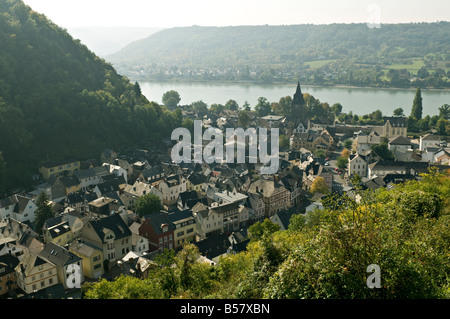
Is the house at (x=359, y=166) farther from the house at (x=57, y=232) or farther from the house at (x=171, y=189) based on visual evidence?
the house at (x=57, y=232)

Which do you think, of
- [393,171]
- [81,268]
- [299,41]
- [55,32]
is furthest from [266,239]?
[299,41]

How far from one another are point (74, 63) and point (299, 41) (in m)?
128

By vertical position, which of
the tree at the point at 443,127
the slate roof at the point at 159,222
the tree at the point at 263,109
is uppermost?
the tree at the point at 263,109

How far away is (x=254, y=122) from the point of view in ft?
121

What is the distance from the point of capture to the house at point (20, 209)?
1505 centimetres

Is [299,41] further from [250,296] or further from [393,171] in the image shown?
[250,296]

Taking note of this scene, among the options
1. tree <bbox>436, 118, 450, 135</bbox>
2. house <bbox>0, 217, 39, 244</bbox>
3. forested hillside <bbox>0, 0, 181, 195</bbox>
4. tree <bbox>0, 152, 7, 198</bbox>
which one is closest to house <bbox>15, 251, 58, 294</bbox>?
house <bbox>0, 217, 39, 244</bbox>

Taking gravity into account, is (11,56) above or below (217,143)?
above

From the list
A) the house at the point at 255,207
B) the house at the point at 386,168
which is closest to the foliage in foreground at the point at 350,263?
the house at the point at 255,207

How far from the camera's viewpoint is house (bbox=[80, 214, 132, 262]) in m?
12.4

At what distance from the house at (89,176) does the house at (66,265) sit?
7484 mm

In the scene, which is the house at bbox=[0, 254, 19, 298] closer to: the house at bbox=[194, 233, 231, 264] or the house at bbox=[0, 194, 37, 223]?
the house at bbox=[0, 194, 37, 223]

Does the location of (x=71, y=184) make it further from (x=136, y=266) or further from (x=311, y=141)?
(x=311, y=141)
